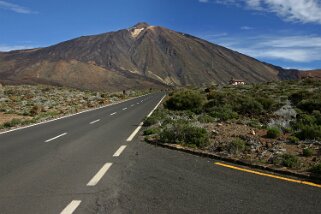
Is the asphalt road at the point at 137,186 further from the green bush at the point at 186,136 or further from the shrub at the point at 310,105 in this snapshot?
the shrub at the point at 310,105

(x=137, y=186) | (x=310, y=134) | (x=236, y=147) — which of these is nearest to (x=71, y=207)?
(x=137, y=186)

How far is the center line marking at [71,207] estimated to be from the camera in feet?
19.6

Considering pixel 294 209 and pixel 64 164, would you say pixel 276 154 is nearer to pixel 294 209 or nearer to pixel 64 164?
pixel 294 209

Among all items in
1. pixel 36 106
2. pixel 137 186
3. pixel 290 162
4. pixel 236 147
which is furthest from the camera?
pixel 36 106

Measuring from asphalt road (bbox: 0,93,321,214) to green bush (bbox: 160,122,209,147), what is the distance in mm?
1118

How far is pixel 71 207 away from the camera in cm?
617

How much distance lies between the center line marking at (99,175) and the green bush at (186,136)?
3.25 metres

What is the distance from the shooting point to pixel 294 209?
5887mm

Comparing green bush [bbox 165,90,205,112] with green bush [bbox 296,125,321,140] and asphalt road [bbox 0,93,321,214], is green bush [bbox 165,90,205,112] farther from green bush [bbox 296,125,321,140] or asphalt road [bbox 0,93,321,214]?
asphalt road [bbox 0,93,321,214]

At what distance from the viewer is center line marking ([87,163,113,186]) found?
25.5 ft

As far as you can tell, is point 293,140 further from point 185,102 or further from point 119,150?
point 185,102

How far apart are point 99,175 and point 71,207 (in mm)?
2223

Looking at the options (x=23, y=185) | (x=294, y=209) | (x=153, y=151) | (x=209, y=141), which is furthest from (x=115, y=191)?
(x=209, y=141)

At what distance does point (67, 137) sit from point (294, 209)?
36.2 ft
